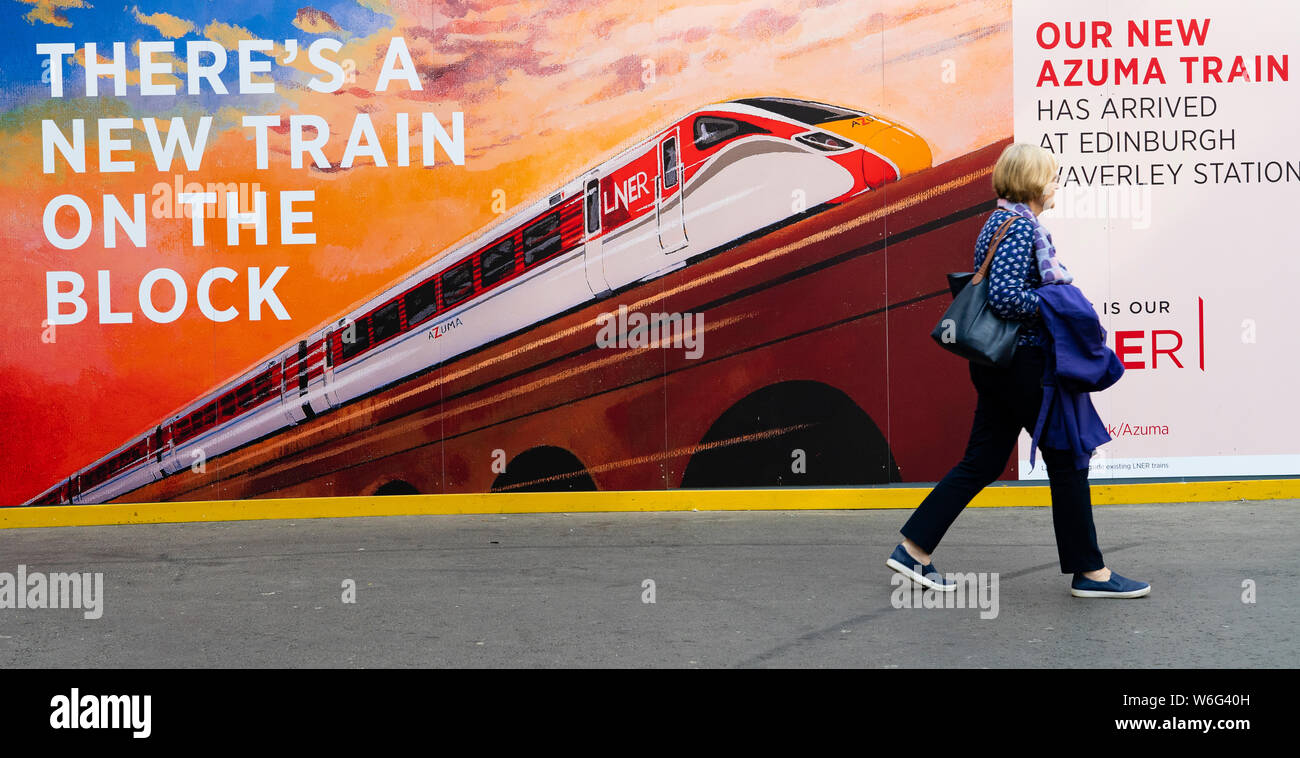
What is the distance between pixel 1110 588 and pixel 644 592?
73.5 inches

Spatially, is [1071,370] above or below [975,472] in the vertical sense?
above

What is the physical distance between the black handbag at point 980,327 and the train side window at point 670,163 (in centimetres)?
311

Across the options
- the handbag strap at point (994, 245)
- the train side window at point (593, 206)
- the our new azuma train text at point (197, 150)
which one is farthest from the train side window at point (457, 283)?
the handbag strap at point (994, 245)

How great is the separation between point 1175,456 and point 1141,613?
3.36m

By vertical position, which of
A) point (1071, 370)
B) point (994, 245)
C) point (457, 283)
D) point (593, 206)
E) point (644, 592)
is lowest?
point (644, 592)

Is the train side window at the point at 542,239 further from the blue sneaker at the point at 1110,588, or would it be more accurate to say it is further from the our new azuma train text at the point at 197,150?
the blue sneaker at the point at 1110,588

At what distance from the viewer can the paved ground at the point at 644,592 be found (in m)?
4.57

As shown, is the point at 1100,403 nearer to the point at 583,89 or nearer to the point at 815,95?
the point at 815,95

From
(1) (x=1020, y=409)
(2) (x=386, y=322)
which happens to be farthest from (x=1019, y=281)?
(2) (x=386, y=322)

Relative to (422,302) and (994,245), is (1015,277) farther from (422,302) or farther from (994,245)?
(422,302)

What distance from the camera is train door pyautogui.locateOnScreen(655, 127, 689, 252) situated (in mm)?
7969

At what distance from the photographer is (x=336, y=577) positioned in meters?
6.16

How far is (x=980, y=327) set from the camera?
5.08 metres

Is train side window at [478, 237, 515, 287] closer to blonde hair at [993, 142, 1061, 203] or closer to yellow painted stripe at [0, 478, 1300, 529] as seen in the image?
yellow painted stripe at [0, 478, 1300, 529]
